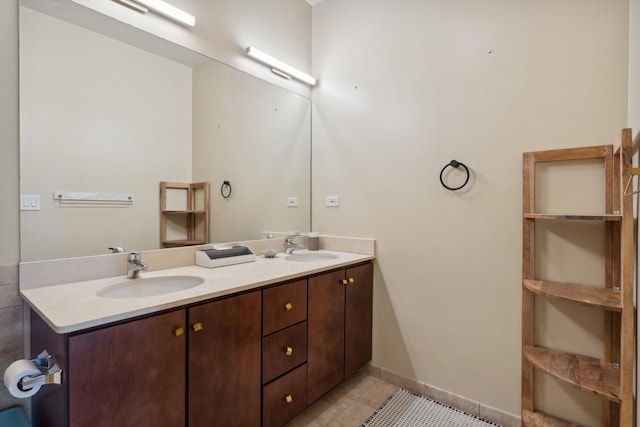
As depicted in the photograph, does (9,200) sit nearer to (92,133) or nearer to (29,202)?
(29,202)

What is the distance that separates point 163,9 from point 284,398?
7.04ft

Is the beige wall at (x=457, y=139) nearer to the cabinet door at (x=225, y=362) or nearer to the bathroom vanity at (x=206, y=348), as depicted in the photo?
the bathroom vanity at (x=206, y=348)

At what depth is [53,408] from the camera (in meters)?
1.05

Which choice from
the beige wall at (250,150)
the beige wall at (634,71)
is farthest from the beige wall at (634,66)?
the beige wall at (250,150)

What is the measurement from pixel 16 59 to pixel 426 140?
207 centimetres

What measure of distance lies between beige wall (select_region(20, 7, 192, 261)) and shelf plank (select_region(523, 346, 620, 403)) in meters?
2.04

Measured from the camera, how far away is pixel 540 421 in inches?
61.0

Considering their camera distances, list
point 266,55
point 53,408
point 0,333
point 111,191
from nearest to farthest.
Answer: point 53,408 → point 0,333 → point 111,191 → point 266,55

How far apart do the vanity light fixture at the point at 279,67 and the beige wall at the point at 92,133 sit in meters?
0.56

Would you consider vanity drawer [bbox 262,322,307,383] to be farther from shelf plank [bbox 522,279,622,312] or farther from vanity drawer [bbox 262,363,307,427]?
shelf plank [bbox 522,279,622,312]

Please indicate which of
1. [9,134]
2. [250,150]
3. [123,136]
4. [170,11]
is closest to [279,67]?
[250,150]

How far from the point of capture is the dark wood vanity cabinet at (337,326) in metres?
1.80

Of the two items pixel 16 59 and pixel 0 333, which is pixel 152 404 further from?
pixel 16 59

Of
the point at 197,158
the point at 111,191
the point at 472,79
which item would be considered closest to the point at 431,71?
the point at 472,79
